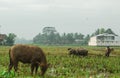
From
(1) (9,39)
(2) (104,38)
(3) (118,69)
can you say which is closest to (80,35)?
(2) (104,38)

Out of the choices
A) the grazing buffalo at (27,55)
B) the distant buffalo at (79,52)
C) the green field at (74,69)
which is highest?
the grazing buffalo at (27,55)

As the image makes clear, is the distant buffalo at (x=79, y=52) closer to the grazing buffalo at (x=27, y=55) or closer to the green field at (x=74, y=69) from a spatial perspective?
the green field at (x=74, y=69)

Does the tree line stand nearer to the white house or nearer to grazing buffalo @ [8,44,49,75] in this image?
the white house

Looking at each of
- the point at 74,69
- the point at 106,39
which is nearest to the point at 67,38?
the point at 106,39

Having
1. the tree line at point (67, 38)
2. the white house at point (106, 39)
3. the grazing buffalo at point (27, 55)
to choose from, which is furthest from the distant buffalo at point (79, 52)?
the tree line at point (67, 38)

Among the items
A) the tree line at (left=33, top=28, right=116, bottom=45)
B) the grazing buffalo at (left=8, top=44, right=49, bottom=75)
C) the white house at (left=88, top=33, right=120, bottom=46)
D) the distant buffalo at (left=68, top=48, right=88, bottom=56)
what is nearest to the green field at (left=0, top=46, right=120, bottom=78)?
the grazing buffalo at (left=8, top=44, right=49, bottom=75)

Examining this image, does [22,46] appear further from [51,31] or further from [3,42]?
[51,31]

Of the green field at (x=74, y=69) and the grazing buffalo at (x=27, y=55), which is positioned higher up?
the grazing buffalo at (x=27, y=55)

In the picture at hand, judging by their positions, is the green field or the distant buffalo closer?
the green field

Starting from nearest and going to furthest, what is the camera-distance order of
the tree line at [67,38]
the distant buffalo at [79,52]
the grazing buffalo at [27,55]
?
the grazing buffalo at [27,55], the distant buffalo at [79,52], the tree line at [67,38]

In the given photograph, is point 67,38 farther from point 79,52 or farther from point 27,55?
point 27,55

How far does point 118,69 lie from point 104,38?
89.0m

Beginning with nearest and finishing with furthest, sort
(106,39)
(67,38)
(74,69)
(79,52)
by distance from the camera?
(74,69) < (79,52) < (106,39) < (67,38)

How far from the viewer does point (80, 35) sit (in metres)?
165
